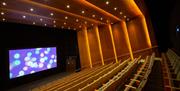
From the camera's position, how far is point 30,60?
6535mm

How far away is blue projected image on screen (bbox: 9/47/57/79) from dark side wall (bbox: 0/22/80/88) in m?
0.18

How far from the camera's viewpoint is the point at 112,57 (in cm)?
818

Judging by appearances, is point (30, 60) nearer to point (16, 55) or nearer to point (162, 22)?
point (16, 55)

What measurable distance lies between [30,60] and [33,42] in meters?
0.92

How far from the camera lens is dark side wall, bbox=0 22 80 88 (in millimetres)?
5582

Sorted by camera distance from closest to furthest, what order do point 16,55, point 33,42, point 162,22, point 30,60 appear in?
point 16,55 < point 30,60 < point 33,42 < point 162,22

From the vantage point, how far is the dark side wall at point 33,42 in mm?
5582

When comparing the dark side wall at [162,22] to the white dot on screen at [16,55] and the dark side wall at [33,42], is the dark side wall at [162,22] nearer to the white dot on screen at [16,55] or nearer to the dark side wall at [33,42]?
the dark side wall at [33,42]

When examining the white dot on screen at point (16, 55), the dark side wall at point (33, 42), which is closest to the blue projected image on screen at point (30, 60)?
the white dot on screen at point (16, 55)

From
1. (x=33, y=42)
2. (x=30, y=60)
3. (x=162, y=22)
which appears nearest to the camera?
(x=30, y=60)

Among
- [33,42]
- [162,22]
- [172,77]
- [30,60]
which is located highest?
[162,22]

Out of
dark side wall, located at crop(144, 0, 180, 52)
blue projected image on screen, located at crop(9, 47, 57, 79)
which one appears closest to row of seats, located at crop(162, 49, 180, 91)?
dark side wall, located at crop(144, 0, 180, 52)

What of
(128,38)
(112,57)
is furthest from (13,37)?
(128,38)

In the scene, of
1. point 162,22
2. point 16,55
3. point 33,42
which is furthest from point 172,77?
point 33,42
